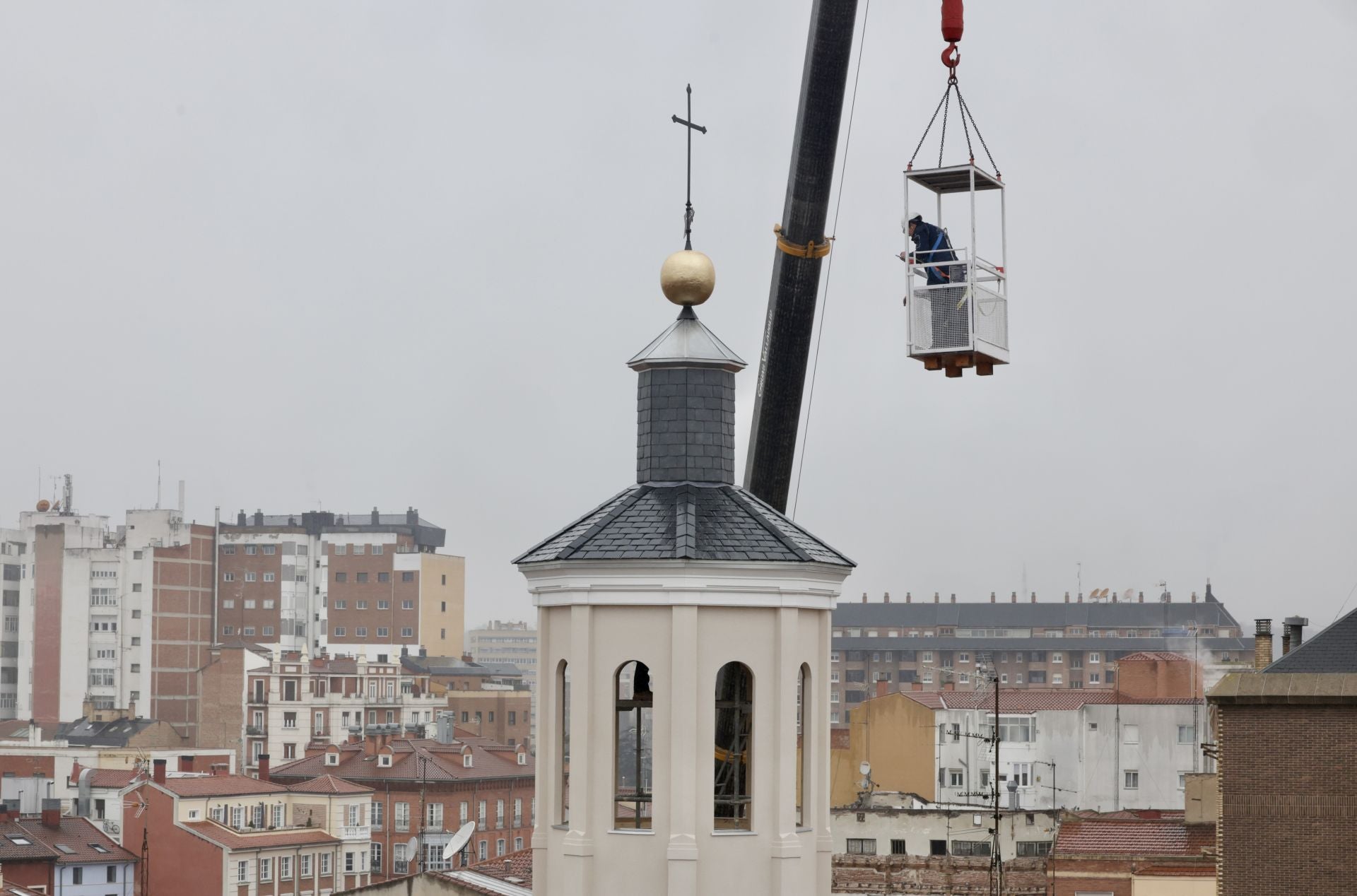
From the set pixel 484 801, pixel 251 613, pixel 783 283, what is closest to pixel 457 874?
pixel 783 283

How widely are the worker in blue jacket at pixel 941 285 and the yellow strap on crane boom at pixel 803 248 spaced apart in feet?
8.09

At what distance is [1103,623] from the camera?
18538 centimetres

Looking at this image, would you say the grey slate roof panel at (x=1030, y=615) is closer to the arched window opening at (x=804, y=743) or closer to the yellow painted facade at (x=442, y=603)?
the yellow painted facade at (x=442, y=603)

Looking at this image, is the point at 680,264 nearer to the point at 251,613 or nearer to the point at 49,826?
the point at 49,826

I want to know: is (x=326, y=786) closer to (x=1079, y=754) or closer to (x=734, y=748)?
(x=1079, y=754)

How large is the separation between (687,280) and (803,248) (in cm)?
513

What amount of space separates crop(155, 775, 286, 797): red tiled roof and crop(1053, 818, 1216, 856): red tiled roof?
41.2 metres

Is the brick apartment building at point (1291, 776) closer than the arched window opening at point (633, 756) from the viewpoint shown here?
No

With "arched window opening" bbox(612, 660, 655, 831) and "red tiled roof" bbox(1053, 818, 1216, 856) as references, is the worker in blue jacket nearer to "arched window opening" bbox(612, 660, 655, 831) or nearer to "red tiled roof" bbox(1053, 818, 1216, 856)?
"arched window opening" bbox(612, 660, 655, 831)

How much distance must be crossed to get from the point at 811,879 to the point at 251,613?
141 metres

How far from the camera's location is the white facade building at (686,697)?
52.2 feet

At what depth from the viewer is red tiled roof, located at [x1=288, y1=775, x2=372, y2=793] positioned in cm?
9269

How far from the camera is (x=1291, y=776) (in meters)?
35.2

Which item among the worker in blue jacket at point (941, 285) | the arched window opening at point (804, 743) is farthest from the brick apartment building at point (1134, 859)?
the arched window opening at point (804, 743)
